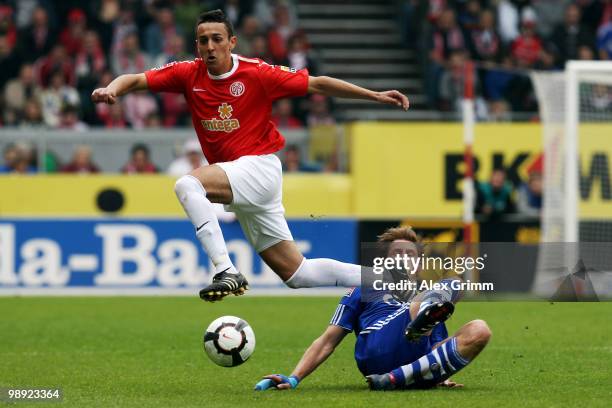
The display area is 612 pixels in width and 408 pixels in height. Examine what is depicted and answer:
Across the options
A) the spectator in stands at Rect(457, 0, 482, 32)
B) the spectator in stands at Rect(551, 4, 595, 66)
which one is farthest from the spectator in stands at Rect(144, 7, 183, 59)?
the spectator in stands at Rect(551, 4, 595, 66)

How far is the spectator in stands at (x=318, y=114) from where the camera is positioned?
2122 centimetres

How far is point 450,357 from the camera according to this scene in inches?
348

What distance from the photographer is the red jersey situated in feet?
32.6

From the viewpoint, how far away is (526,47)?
2278cm

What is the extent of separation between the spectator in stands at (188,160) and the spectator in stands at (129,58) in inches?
80.4

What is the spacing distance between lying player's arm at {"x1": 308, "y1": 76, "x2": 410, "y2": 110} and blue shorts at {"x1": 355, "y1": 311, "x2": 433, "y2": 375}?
1435 millimetres

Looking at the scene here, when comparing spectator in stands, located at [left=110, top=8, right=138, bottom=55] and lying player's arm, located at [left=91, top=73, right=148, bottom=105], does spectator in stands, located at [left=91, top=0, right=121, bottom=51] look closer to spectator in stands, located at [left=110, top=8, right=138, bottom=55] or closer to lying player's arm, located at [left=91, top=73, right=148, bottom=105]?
spectator in stands, located at [left=110, top=8, right=138, bottom=55]

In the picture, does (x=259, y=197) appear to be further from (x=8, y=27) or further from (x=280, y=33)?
(x=280, y=33)

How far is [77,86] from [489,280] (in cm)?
1248

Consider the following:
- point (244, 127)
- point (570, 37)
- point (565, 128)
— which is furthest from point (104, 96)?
point (570, 37)

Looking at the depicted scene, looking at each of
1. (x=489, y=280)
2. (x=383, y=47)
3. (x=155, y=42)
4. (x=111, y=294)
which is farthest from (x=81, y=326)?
(x=383, y=47)

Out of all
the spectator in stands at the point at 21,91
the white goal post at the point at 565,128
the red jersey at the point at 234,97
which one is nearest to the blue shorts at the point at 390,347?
the red jersey at the point at 234,97

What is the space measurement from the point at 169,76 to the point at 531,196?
10317 mm

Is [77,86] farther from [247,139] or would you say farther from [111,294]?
[247,139]
